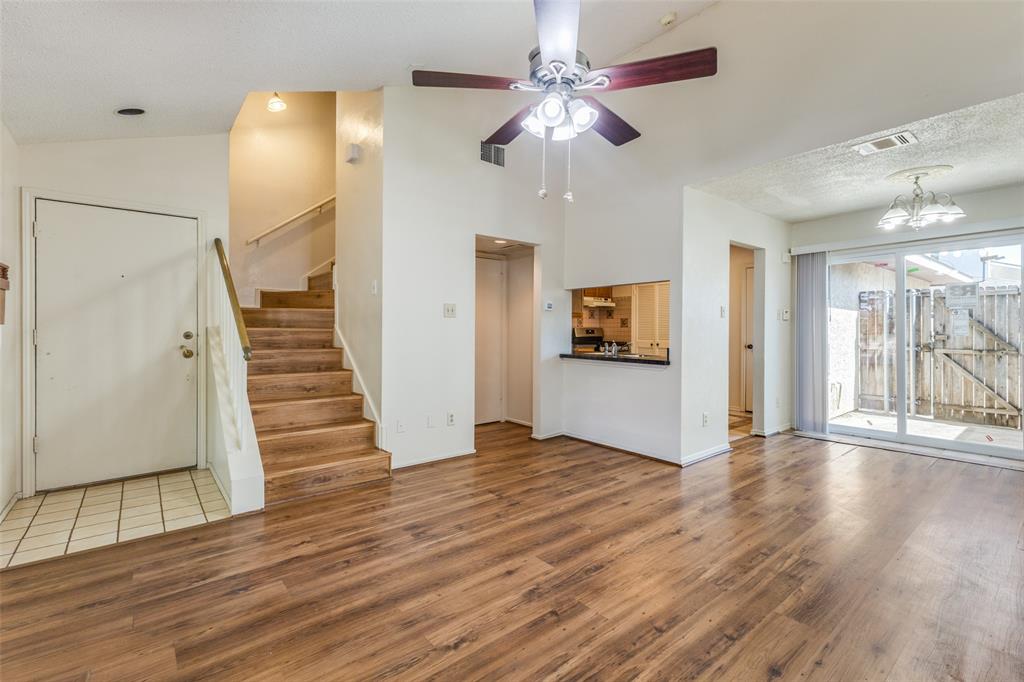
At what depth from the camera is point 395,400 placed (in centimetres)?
417

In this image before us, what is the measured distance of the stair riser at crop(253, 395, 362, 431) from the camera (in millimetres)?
3836

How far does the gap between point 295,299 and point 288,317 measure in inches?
24.6

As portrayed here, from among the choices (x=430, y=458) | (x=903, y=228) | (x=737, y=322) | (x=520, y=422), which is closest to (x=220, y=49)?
(x=430, y=458)

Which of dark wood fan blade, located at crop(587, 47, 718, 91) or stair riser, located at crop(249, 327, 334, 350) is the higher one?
dark wood fan blade, located at crop(587, 47, 718, 91)

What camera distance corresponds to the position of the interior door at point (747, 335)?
686 centimetres

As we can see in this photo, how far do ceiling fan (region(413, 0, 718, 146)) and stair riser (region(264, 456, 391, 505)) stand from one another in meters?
2.81

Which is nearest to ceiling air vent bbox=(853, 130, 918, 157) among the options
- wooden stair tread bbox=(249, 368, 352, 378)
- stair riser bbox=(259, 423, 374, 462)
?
stair riser bbox=(259, 423, 374, 462)

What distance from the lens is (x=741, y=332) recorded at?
7035 millimetres

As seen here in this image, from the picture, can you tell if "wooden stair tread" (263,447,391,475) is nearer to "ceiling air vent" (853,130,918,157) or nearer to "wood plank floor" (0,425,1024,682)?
"wood plank floor" (0,425,1024,682)

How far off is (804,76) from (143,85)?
14.4 ft

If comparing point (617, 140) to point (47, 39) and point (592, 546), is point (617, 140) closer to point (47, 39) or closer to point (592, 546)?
point (592, 546)

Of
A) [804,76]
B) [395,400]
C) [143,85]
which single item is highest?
[804,76]

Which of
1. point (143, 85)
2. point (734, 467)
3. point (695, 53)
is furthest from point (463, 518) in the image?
point (143, 85)

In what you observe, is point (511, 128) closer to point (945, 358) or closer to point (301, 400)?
point (301, 400)
